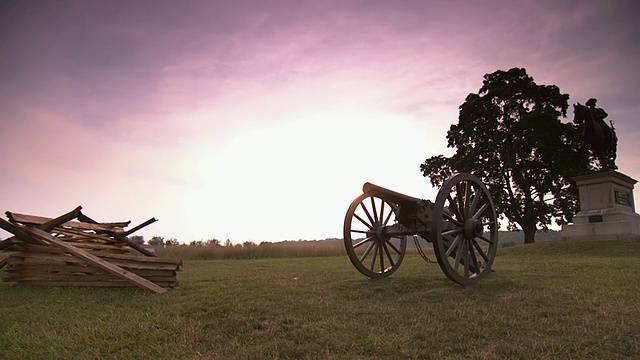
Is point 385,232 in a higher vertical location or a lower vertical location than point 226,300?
higher

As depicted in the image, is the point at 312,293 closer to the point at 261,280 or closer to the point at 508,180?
the point at 261,280

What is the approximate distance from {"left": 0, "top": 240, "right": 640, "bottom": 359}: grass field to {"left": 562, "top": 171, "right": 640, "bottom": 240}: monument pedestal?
517 inches

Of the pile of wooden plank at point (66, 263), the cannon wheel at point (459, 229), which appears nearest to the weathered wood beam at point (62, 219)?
the pile of wooden plank at point (66, 263)

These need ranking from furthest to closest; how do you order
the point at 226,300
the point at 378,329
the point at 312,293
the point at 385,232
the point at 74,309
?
the point at 385,232, the point at 312,293, the point at 226,300, the point at 74,309, the point at 378,329

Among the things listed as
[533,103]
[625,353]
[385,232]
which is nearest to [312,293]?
[385,232]

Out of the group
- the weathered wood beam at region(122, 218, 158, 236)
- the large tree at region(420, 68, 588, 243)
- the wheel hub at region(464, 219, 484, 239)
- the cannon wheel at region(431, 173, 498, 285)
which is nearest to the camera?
the cannon wheel at region(431, 173, 498, 285)

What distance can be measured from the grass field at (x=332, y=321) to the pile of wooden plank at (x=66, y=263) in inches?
10.7

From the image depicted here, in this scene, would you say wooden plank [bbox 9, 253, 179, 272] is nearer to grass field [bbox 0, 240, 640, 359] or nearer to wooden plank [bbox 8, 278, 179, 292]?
wooden plank [bbox 8, 278, 179, 292]

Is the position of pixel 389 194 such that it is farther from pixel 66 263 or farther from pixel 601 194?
pixel 601 194

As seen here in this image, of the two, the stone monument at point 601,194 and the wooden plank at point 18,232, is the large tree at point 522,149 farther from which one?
the wooden plank at point 18,232

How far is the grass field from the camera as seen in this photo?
11.2 feet

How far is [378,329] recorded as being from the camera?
13.2ft

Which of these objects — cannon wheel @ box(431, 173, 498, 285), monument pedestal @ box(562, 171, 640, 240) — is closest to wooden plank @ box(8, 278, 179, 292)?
cannon wheel @ box(431, 173, 498, 285)

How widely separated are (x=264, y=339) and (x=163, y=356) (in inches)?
34.8
